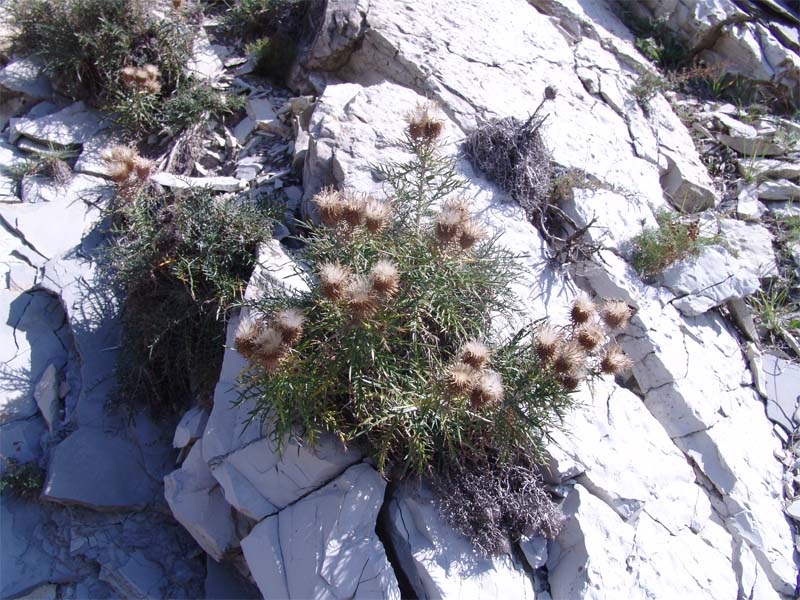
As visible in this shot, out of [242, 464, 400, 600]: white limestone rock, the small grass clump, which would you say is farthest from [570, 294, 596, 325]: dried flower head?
[242, 464, 400, 600]: white limestone rock

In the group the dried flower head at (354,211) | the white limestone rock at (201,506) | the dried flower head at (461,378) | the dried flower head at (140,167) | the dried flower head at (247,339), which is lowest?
the white limestone rock at (201,506)

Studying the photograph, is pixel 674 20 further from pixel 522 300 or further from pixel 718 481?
pixel 718 481

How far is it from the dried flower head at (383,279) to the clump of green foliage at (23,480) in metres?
2.50

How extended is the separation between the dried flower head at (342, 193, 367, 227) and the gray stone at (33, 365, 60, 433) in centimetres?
242

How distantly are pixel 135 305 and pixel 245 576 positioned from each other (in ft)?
5.77

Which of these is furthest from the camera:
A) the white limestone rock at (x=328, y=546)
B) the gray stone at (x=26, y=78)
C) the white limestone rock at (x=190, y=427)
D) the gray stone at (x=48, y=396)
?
the gray stone at (x=26, y=78)

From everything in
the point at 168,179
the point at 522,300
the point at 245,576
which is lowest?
the point at 245,576

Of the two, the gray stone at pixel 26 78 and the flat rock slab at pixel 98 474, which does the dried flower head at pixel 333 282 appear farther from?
the gray stone at pixel 26 78

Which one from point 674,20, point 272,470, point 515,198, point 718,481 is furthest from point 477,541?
point 674,20

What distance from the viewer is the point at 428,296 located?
2816 millimetres

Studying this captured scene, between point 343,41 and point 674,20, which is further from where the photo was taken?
point 674,20

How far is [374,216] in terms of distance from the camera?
2676mm

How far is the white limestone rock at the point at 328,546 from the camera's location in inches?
107

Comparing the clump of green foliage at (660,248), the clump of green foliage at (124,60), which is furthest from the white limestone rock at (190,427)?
the clump of green foliage at (660,248)
